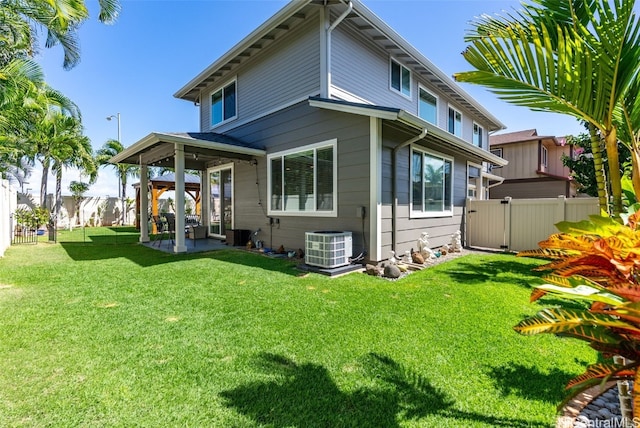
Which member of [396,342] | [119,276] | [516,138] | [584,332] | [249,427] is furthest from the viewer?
[516,138]

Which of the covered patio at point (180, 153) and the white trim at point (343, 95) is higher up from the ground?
the white trim at point (343, 95)

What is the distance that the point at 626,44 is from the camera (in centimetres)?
166

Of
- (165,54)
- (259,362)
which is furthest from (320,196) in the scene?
(165,54)

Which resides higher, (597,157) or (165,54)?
(165,54)

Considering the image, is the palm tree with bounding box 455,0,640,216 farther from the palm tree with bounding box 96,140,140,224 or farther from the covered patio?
the palm tree with bounding box 96,140,140,224

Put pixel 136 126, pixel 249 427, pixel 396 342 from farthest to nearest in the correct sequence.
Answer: pixel 136 126
pixel 396 342
pixel 249 427

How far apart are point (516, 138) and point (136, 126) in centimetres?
2929

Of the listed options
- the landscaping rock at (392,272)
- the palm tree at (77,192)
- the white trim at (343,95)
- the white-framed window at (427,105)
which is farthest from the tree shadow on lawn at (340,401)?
the palm tree at (77,192)

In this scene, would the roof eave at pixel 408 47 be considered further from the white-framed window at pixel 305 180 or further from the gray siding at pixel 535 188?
the gray siding at pixel 535 188

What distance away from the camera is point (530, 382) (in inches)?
81.4

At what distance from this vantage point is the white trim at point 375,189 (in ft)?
17.8

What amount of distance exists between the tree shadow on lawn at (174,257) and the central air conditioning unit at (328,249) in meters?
0.43

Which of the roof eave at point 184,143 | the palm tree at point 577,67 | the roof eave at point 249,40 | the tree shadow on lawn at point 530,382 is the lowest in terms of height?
the tree shadow on lawn at point 530,382

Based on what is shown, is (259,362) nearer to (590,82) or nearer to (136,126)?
(590,82)
